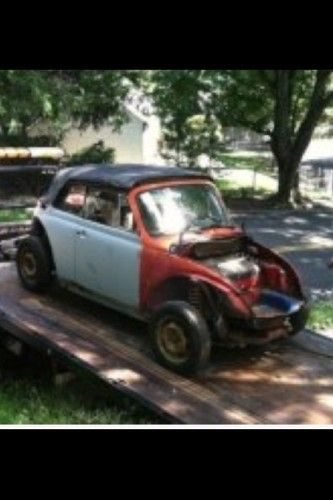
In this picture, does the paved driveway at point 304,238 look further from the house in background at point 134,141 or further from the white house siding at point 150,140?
the white house siding at point 150,140

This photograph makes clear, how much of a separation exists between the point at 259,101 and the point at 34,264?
18950 millimetres

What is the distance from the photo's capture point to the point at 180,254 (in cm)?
656

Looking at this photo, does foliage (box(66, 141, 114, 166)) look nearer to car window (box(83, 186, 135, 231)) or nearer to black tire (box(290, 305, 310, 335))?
car window (box(83, 186, 135, 231))

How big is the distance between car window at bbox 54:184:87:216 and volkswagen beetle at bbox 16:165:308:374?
0.03ft

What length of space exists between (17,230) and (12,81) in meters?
8.69

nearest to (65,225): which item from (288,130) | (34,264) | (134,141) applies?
(34,264)

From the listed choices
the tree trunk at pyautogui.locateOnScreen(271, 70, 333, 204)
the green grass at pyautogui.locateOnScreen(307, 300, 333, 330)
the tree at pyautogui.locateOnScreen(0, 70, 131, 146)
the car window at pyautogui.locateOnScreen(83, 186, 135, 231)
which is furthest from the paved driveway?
the tree at pyautogui.locateOnScreen(0, 70, 131, 146)

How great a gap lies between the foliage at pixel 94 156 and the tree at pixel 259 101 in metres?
2.32

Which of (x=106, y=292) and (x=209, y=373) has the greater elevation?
(x=106, y=292)

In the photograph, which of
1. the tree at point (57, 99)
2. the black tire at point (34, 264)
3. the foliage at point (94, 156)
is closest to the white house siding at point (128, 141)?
the foliage at point (94, 156)

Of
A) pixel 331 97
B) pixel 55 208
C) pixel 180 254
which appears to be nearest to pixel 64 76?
pixel 331 97

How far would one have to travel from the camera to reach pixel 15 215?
703 inches
